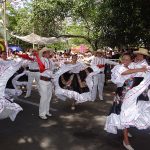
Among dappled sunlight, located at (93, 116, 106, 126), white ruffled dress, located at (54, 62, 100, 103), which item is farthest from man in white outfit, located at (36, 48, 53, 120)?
dappled sunlight, located at (93, 116, 106, 126)

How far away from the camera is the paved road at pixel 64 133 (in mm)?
7312

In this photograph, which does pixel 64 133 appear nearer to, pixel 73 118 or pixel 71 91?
pixel 73 118

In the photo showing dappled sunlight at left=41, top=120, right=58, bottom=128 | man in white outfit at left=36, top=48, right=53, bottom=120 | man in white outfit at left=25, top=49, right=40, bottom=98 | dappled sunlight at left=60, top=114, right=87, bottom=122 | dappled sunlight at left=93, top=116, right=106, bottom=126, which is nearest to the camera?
dappled sunlight at left=41, top=120, right=58, bottom=128

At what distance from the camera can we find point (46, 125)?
9.00 metres

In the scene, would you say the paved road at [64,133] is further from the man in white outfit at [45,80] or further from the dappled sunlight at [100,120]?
the man in white outfit at [45,80]

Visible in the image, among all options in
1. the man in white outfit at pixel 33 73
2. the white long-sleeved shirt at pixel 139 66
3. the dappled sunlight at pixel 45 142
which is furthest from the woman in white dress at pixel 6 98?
the man in white outfit at pixel 33 73

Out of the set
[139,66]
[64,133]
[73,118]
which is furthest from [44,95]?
[139,66]

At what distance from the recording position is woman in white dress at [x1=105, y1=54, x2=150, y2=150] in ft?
22.7

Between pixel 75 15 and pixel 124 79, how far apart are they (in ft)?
71.9

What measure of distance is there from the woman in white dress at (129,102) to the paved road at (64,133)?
51cm

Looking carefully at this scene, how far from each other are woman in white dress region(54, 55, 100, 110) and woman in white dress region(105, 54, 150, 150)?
3.58 metres

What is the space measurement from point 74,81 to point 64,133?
3.01 meters

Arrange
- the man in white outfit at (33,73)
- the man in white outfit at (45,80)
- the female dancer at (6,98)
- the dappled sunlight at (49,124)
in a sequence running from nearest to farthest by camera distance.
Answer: the female dancer at (6,98) < the dappled sunlight at (49,124) < the man in white outfit at (45,80) < the man in white outfit at (33,73)

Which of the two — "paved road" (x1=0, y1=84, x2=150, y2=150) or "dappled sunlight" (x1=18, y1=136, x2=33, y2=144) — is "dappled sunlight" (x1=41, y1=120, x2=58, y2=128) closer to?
"paved road" (x1=0, y1=84, x2=150, y2=150)
